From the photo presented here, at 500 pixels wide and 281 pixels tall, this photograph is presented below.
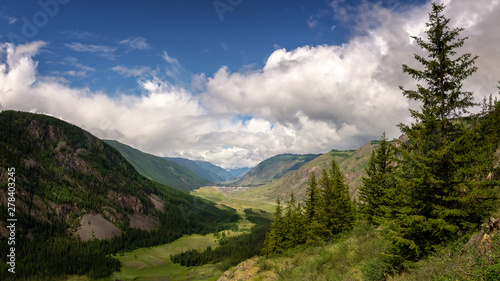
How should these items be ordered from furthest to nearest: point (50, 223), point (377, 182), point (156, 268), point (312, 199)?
point (50, 223) → point (156, 268) → point (312, 199) → point (377, 182)

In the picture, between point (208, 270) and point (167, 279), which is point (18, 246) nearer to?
point (167, 279)

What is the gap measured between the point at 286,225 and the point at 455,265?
4571 cm

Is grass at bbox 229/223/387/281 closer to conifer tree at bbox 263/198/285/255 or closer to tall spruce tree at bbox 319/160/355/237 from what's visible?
tall spruce tree at bbox 319/160/355/237

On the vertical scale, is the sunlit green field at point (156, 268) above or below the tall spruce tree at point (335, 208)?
below

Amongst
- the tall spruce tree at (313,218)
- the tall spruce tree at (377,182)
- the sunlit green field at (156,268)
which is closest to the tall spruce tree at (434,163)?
the tall spruce tree at (377,182)

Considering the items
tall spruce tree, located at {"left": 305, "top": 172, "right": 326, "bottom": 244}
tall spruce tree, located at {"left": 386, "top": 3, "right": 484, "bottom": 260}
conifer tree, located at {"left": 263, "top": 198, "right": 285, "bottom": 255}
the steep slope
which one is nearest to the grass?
tall spruce tree, located at {"left": 386, "top": 3, "right": 484, "bottom": 260}

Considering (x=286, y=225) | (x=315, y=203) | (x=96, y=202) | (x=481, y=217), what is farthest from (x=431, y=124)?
(x=96, y=202)

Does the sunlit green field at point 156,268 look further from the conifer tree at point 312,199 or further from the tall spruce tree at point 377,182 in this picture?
the tall spruce tree at point 377,182

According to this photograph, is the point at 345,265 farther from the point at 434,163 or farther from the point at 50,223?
the point at 50,223

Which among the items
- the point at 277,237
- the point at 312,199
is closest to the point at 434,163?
the point at 312,199

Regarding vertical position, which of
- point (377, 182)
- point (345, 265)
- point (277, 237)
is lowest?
point (277, 237)

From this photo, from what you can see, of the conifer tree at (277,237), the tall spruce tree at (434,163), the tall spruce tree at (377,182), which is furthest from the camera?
the conifer tree at (277,237)

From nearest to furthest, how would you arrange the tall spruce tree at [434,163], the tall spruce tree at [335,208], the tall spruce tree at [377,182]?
the tall spruce tree at [434,163] < the tall spruce tree at [377,182] < the tall spruce tree at [335,208]

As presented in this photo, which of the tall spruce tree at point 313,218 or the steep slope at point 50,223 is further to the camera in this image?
the steep slope at point 50,223
